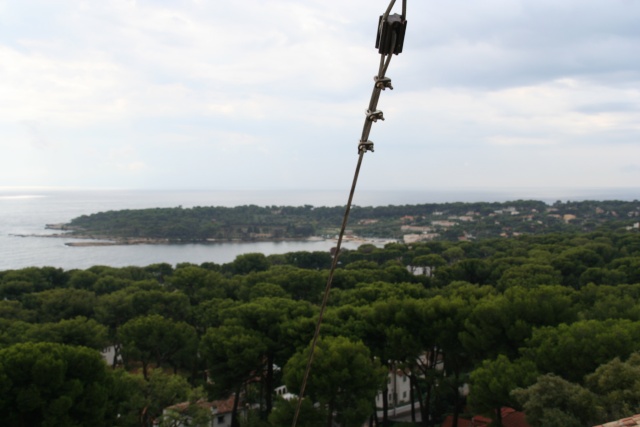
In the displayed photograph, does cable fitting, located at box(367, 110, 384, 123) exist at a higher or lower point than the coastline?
higher

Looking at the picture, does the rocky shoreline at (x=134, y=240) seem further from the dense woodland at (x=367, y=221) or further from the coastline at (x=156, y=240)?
the dense woodland at (x=367, y=221)

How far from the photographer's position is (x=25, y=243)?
2238 inches

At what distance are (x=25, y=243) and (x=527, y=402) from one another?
62.3m

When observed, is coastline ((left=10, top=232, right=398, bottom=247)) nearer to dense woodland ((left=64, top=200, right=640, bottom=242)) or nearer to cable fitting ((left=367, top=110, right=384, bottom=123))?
dense woodland ((left=64, top=200, right=640, bottom=242))

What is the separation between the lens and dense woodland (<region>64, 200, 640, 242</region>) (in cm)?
6072

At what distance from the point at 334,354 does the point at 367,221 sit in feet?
226

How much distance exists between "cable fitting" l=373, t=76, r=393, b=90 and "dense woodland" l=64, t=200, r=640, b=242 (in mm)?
54197

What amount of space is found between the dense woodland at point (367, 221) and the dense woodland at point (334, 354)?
4163cm

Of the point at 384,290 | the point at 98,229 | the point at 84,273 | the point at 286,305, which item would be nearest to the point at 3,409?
the point at 286,305

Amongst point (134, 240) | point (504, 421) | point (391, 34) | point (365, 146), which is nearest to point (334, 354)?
point (504, 421)

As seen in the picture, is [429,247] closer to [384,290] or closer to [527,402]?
[384,290]

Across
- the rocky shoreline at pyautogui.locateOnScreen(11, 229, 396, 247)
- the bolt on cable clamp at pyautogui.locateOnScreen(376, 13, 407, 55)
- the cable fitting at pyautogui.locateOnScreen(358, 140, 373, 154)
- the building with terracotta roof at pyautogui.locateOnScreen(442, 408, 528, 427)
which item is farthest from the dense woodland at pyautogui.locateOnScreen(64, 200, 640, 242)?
the bolt on cable clamp at pyautogui.locateOnScreen(376, 13, 407, 55)

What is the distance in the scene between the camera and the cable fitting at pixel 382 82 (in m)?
1.87

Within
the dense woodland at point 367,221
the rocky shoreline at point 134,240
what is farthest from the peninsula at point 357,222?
the rocky shoreline at point 134,240
